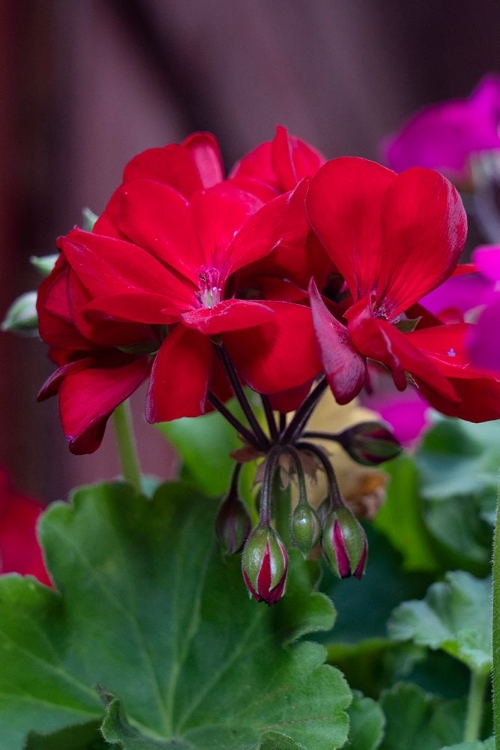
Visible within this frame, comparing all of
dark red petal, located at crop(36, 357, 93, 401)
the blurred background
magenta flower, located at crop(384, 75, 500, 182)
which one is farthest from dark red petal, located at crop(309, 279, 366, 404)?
the blurred background

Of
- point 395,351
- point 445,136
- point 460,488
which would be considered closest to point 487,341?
point 395,351

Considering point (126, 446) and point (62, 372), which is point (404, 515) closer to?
point (126, 446)

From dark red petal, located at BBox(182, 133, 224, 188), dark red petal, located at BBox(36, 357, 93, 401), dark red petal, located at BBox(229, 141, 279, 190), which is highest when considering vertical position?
dark red petal, located at BBox(182, 133, 224, 188)

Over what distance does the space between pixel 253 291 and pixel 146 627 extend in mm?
192

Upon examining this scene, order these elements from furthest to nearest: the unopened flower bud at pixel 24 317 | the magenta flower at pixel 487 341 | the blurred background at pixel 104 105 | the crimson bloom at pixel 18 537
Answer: the blurred background at pixel 104 105 → the crimson bloom at pixel 18 537 → the unopened flower bud at pixel 24 317 → the magenta flower at pixel 487 341

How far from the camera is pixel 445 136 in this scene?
0.72 metres

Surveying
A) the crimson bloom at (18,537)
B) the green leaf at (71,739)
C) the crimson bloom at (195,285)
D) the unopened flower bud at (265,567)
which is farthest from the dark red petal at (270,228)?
the crimson bloom at (18,537)

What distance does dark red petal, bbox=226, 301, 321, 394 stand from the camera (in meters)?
0.31

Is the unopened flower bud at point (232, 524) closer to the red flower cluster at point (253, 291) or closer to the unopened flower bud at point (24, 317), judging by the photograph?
the red flower cluster at point (253, 291)

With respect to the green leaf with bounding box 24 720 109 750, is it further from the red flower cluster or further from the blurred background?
the blurred background

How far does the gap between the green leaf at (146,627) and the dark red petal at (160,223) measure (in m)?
0.15

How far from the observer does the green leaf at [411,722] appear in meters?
0.46

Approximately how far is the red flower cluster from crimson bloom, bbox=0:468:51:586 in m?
0.26

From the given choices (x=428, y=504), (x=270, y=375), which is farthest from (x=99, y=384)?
(x=428, y=504)
